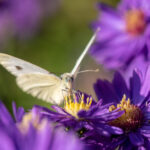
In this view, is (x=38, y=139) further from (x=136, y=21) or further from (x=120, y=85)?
(x=136, y=21)

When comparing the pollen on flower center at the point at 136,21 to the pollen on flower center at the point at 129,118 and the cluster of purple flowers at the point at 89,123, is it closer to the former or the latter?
the cluster of purple flowers at the point at 89,123

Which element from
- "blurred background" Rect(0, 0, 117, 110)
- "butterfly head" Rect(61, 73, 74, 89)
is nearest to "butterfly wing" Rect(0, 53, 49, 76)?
"butterfly head" Rect(61, 73, 74, 89)

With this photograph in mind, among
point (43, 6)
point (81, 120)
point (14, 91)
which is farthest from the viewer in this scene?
point (43, 6)

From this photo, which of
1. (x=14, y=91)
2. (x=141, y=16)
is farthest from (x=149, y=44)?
(x=14, y=91)

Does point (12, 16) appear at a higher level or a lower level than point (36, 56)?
higher

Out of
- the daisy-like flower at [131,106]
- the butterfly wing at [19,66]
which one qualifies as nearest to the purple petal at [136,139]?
the daisy-like flower at [131,106]

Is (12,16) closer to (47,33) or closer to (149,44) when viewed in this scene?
(47,33)

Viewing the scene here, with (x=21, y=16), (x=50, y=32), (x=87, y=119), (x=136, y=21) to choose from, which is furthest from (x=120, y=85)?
(x=21, y=16)
